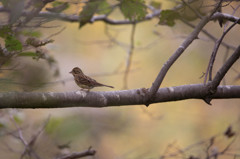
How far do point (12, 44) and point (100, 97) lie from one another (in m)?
0.70

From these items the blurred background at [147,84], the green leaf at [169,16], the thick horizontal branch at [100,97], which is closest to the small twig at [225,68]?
the thick horizontal branch at [100,97]

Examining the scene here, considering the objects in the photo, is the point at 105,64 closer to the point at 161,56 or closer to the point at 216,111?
the point at 161,56

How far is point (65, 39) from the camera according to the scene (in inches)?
331

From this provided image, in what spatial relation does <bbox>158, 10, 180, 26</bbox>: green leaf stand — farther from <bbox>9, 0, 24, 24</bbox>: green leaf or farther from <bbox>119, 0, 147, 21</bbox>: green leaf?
<bbox>9, 0, 24, 24</bbox>: green leaf

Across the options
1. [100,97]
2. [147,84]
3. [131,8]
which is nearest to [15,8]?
[100,97]

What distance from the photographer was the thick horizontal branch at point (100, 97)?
2.04 m

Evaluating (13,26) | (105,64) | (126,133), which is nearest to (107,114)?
(126,133)

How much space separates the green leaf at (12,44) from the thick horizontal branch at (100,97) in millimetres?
271

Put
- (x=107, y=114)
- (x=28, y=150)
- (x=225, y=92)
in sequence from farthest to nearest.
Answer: (x=107, y=114)
(x=28, y=150)
(x=225, y=92)

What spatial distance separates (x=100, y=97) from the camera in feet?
7.64

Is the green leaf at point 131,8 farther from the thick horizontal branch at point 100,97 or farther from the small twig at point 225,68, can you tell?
the small twig at point 225,68

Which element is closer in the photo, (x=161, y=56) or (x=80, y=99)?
(x=80, y=99)

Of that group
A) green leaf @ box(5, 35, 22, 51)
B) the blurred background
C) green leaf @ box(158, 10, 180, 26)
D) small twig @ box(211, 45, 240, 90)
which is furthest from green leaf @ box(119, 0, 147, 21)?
the blurred background

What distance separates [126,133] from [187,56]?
2.91 metres
